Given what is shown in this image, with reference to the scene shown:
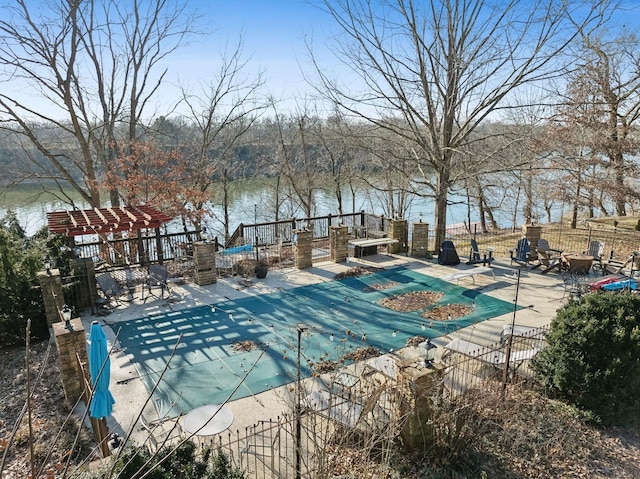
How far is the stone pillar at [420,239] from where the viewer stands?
13695mm

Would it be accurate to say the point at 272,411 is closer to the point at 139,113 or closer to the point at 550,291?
the point at 550,291

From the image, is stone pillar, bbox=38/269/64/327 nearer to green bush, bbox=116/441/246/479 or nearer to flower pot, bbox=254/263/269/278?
flower pot, bbox=254/263/269/278

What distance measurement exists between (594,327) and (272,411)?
4.42 metres

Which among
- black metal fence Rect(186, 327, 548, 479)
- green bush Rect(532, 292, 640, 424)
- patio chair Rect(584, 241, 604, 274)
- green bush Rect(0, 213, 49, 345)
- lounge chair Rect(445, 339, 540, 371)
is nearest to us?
black metal fence Rect(186, 327, 548, 479)

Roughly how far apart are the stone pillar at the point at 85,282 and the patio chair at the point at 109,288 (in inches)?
7.9

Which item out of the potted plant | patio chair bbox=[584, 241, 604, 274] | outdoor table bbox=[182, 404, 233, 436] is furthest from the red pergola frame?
patio chair bbox=[584, 241, 604, 274]

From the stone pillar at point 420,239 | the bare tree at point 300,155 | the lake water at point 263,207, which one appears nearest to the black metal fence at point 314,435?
the stone pillar at point 420,239

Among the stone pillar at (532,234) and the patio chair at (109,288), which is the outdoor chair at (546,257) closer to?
the stone pillar at (532,234)

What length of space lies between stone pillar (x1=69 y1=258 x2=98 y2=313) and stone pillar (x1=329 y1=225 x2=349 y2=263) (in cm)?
Answer: 656

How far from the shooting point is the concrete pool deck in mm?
6020

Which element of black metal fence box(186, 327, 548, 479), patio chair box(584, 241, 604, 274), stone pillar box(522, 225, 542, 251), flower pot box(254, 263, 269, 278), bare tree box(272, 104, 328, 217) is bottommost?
black metal fence box(186, 327, 548, 479)

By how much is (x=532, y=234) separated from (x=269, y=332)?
9095 mm

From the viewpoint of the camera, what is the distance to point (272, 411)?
5988 millimetres

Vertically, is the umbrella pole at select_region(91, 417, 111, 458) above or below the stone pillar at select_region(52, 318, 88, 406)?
below
